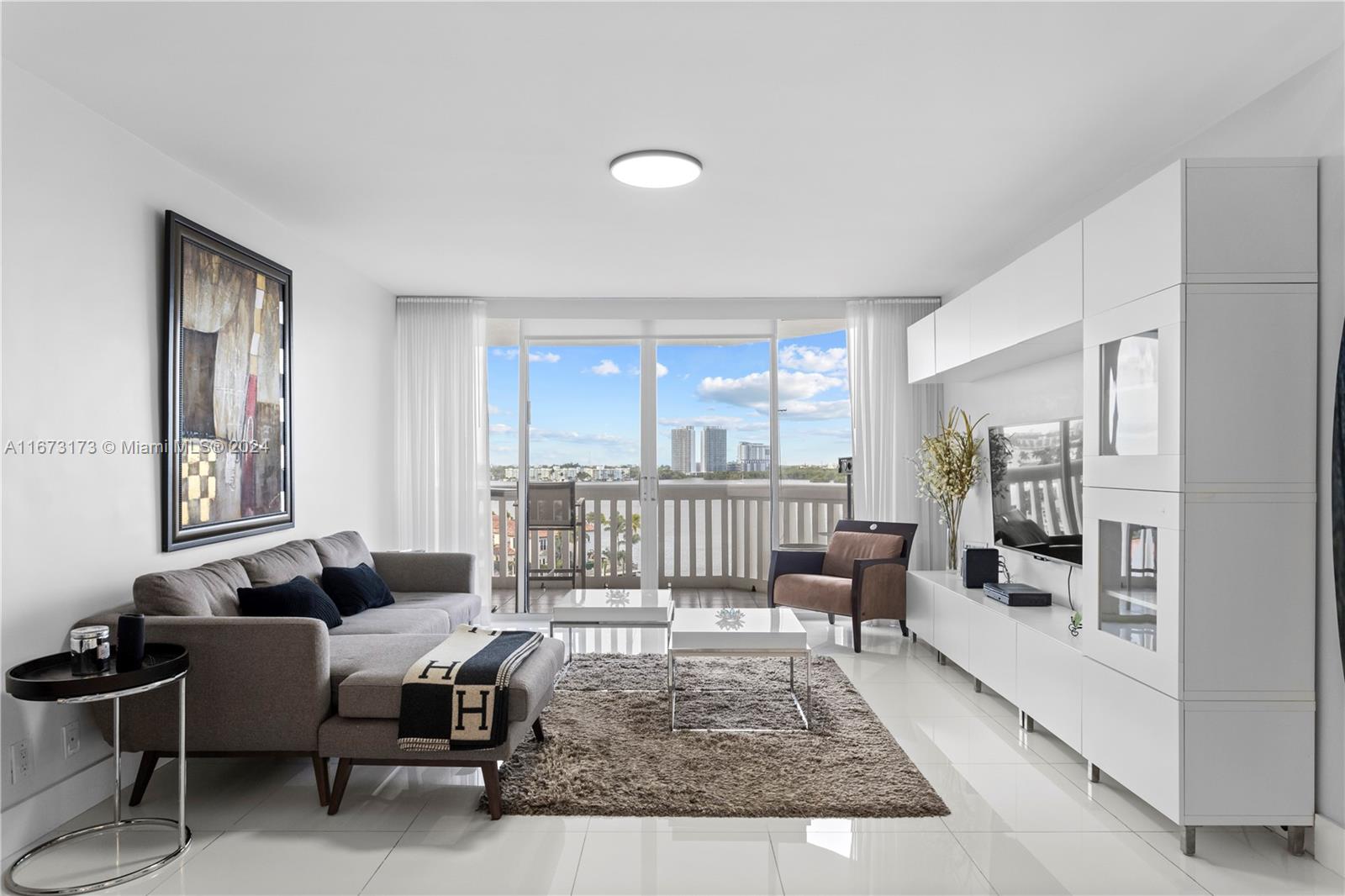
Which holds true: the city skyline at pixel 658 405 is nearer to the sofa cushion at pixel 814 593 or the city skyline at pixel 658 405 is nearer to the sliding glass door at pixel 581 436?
the sliding glass door at pixel 581 436

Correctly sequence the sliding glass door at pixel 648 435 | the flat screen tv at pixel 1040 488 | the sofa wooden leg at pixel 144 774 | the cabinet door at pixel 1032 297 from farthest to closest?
the sliding glass door at pixel 648 435 → the flat screen tv at pixel 1040 488 → the cabinet door at pixel 1032 297 → the sofa wooden leg at pixel 144 774

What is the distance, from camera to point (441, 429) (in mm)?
6445

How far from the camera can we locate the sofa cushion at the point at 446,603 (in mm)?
4676

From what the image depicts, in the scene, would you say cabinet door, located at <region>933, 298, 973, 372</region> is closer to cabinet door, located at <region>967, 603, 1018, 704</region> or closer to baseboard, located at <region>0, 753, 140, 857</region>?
cabinet door, located at <region>967, 603, 1018, 704</region>

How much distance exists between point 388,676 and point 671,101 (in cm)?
Answer: 226

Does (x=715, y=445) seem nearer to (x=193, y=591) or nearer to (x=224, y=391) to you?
(x=224, y=391)

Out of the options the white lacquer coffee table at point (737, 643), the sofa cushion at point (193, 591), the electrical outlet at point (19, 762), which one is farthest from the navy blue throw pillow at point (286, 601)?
the white lacquer coffee table at point (737, 643)

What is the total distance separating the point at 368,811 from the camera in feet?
9.78

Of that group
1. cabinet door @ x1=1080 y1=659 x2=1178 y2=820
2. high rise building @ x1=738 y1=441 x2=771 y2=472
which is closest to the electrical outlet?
cabinet door @ x1=1080 y1=659 x2=1178 y2=820

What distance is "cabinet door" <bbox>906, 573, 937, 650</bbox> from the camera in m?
5.15

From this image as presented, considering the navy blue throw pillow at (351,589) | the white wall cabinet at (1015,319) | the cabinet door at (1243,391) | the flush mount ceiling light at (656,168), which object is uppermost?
the flush mount ceiling light at (656,168)

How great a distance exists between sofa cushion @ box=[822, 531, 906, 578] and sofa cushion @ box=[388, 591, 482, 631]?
100 inches

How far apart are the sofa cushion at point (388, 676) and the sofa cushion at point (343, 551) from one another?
1185 millimetres

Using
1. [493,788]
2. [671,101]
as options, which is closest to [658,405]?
[671,101]
